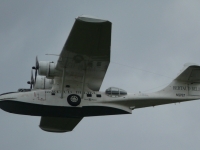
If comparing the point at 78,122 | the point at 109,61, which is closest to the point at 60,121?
the point at 78,122

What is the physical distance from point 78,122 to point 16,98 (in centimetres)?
507

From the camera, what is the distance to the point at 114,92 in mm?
25938

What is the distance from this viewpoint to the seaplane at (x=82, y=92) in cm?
2456

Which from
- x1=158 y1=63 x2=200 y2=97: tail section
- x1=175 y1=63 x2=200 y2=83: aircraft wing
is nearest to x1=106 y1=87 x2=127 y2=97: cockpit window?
x1=158 y1=63 x2=200 y2=97: tail section

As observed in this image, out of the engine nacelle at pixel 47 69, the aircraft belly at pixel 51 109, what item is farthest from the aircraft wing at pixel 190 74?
the engine nacelle at pixel 47 69

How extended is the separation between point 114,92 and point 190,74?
391cm

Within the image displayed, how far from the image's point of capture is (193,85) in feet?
88.0

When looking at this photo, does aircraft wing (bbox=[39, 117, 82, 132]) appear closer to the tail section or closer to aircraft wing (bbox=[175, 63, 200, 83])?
the tail section

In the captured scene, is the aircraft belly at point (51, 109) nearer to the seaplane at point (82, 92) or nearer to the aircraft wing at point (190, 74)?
the seaplane at point (82, 92)

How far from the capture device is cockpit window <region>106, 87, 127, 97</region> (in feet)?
84.9

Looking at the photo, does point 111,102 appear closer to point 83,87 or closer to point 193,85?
point 83,87

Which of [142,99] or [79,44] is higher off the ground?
[79,44]

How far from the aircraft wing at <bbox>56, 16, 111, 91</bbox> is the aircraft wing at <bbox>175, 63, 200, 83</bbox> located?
402cm

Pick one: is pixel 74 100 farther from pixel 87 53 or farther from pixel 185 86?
pixel 185 86
